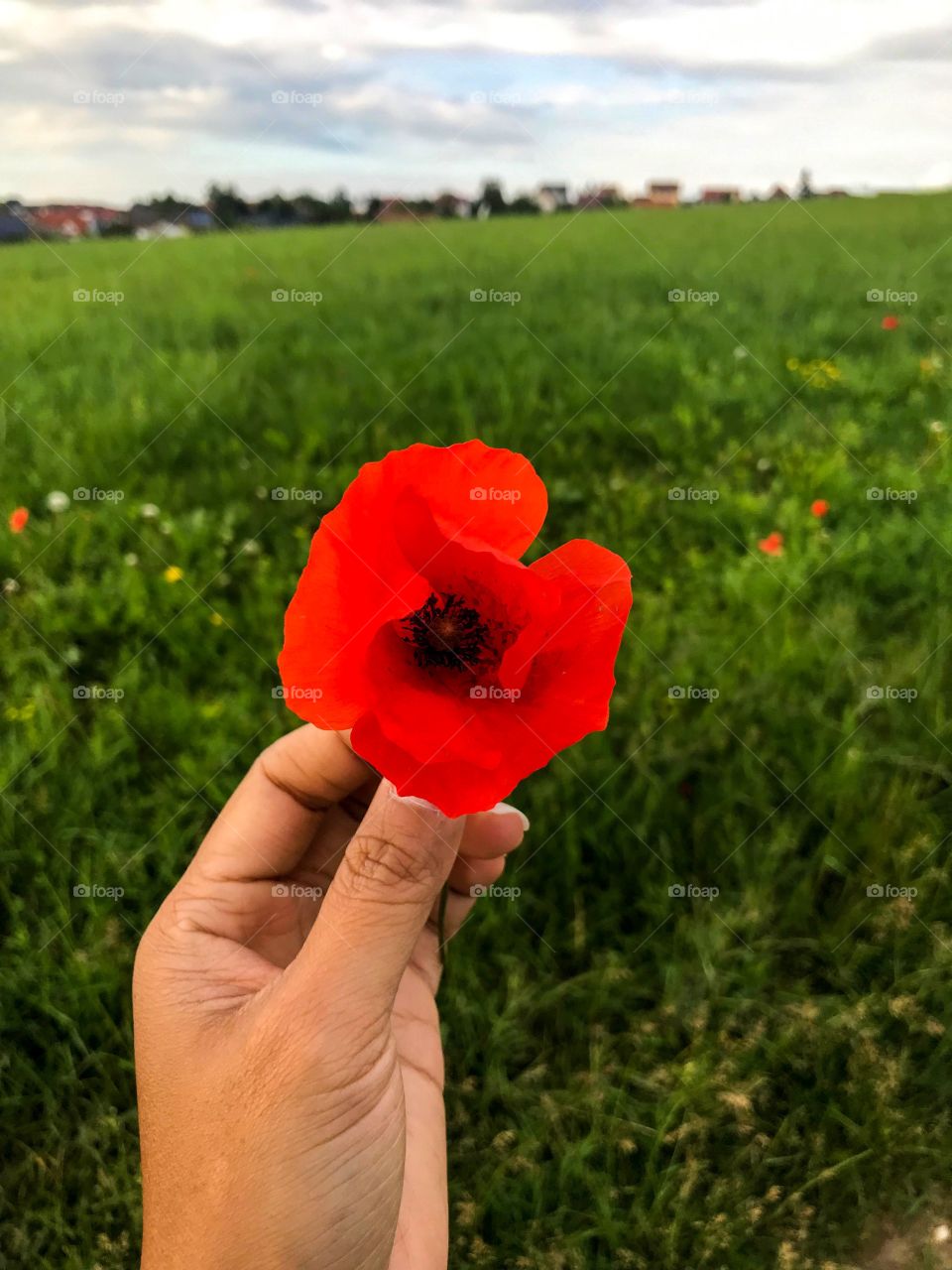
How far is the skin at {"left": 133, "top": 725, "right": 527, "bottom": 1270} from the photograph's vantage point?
1.49 metres

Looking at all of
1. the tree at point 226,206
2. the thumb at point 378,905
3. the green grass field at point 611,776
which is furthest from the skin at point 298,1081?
the tree at point 226,206

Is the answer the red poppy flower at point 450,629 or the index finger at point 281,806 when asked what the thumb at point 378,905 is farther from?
the index finger at point 281,806

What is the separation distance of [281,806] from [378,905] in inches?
23.5

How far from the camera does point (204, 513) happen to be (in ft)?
12.2

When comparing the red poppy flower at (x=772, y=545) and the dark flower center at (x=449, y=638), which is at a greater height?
the dark flower center at (x=449, y=638)

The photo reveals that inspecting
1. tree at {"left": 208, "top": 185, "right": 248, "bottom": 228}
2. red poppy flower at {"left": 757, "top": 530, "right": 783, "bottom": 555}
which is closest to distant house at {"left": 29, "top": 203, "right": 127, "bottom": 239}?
tree at {"left": 208, "top": 185, "right": 248, "bottom": 228}

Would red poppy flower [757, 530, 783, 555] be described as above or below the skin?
above

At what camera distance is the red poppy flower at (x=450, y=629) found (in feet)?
4.06

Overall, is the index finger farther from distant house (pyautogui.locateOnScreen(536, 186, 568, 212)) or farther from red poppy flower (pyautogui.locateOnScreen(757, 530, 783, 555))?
distant house (pyautogui.locateOnScreen(536, 186, 568, 212))

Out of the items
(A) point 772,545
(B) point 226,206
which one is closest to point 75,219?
(B) point 226,206

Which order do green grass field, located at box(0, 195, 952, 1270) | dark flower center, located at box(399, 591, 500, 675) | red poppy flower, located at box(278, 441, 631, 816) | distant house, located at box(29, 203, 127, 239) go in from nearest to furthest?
1. red poppy flower, located at box(278, 441, 631, 816)
2. dark flower center, located at box(399, 591, 500, 675)
3. green grass field, located at box(0, 195, 952, 1270)
4. distant house, located at box(29, 203, 127, 239)

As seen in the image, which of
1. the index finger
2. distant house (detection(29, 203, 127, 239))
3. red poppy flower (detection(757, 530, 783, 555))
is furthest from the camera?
distant house (detection(29, 203, 127, 239))

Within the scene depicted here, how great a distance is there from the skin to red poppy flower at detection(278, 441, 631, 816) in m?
0.31

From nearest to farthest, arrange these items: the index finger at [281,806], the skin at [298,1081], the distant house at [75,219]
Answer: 1. the skin at [298,1081]
2. the index finger at [281,806]
3. the distant house at [75,219]
